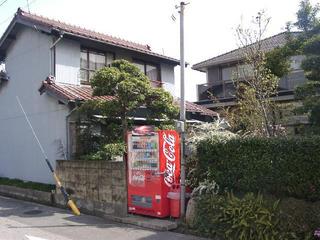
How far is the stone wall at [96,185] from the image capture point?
1088 centimetres

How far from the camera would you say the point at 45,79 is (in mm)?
16125

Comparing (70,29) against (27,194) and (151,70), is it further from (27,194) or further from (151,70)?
(27,194)

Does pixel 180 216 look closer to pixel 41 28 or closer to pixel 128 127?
pixel 128 127

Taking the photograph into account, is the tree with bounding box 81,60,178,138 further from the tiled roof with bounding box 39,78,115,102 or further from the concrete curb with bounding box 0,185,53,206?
the concrete curb with bounding box 0,185,53,206

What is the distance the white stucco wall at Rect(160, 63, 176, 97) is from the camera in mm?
20505

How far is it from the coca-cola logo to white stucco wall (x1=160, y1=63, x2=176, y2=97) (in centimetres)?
1028

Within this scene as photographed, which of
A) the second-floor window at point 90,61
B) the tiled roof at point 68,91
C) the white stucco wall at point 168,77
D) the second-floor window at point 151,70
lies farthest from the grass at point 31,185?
the white stucco wall at point 168,77

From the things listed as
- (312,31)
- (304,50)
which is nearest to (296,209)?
(304,50)

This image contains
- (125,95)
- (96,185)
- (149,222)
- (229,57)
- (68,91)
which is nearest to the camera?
(149,222)

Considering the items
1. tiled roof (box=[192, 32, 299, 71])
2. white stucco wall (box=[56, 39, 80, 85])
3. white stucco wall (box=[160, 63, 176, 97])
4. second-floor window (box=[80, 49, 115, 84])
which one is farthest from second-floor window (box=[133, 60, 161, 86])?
tiled roof (box=[192, 32, 299, 71])

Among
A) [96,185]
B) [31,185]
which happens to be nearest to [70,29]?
[31,185]

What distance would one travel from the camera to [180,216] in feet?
31.7

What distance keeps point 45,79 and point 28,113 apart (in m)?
2.18

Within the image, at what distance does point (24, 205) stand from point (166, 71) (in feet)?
33.7
